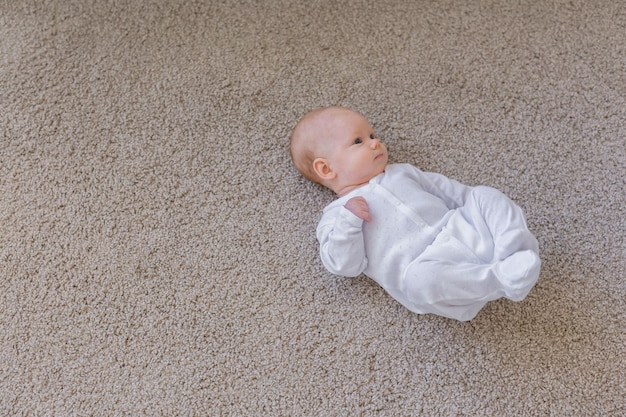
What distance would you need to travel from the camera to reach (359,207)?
3.75 ft

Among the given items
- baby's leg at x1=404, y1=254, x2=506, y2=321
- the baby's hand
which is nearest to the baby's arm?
the baby's hand

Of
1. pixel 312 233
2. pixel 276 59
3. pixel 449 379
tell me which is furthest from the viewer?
pixel 276 59

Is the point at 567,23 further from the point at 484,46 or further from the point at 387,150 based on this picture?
the point at 387,150

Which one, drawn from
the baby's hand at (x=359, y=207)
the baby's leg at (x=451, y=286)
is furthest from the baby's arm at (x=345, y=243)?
the baby's leg at (x=451, y=286)

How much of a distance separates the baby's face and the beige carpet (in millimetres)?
132

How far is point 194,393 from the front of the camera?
45.9 inches

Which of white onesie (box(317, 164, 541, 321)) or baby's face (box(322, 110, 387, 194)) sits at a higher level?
baby's face (box(322, 110, 387, 194))

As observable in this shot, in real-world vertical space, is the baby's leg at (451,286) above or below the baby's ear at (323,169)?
below

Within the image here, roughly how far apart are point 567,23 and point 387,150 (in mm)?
531

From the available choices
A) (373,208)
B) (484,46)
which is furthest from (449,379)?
(484,46)

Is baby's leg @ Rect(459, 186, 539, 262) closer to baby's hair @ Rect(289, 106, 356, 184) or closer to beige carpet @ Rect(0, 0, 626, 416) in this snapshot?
beige carpet @ Rect(0, 0, 626, 416)

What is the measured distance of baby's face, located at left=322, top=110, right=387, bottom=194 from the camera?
1169mm

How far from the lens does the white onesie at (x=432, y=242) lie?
106 cm

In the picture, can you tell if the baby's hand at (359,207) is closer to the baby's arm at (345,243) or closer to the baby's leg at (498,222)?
the baby's arm at (345,243)
